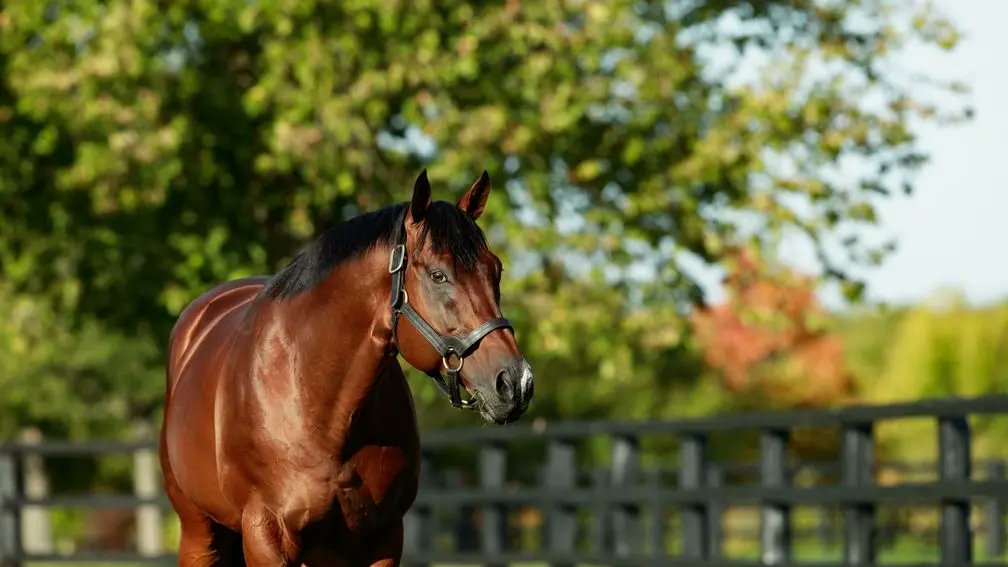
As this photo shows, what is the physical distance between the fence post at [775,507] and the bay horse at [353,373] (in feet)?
14.8

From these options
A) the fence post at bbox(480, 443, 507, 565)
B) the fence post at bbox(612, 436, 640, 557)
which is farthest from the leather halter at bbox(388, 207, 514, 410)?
the fence post at bbox(480, 443, 507, 565)

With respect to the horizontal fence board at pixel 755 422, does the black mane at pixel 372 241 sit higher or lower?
higher

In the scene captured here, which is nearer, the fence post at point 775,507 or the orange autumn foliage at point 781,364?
the fence post at point 775,507

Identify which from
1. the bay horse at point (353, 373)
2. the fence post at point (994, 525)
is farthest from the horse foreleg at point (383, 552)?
the fence post at point (994, 525)

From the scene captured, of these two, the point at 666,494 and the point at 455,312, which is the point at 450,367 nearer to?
the point at 455,312

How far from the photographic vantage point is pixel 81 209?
1655cm

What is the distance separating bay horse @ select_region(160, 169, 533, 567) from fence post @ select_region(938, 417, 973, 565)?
3.56 m

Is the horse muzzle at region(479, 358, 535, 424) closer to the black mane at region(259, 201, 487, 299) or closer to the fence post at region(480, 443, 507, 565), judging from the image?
the black mane at region(259, 201, 487, 299)

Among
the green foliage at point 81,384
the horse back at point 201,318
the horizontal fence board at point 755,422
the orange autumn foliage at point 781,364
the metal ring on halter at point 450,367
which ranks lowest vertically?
the metal ring on halter at point 450,367

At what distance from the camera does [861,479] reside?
9.30 meters

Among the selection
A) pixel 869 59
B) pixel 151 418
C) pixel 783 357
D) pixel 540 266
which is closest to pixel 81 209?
pixel 540 266

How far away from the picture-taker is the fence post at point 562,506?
11727 millimetres

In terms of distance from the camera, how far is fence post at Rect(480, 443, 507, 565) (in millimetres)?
12227

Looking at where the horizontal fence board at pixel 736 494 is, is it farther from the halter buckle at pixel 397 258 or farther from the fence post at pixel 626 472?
the halter buckle at pixel 397 258
